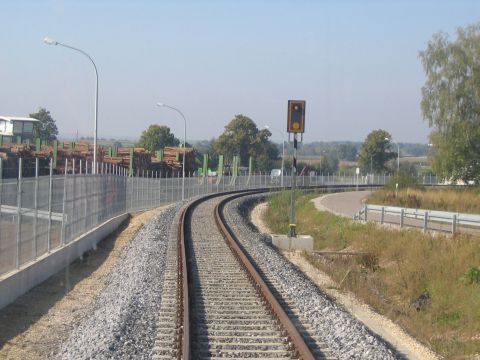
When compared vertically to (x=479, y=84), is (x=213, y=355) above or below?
below

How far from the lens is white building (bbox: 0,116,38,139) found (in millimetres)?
79125

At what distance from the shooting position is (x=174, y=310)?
1345 cm

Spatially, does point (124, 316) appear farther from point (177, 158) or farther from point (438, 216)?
point (177, 158)

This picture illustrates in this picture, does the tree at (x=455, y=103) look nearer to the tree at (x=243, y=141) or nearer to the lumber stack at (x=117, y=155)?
the lumber stack at (x=117, y=155)

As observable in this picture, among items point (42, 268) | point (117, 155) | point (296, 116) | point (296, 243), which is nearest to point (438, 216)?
point (296, 243)

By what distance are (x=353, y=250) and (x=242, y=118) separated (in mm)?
118692

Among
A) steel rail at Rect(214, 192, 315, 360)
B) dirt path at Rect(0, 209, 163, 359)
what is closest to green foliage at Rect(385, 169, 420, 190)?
steel rail at Rect(214, 192, 315, 360)

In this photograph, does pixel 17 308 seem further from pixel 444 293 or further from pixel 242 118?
pixel 242 118

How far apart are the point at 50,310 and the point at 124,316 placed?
313 centimetres

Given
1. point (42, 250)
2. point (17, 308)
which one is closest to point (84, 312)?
point (17, 308)

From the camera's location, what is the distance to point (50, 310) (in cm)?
1488

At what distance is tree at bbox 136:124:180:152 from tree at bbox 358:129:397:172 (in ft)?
114

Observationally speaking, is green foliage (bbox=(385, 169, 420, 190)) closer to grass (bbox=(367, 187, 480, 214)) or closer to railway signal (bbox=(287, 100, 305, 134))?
grass (bbox=(367, 187, 480, 214))

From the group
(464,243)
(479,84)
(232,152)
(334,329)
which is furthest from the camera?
(232,152)
